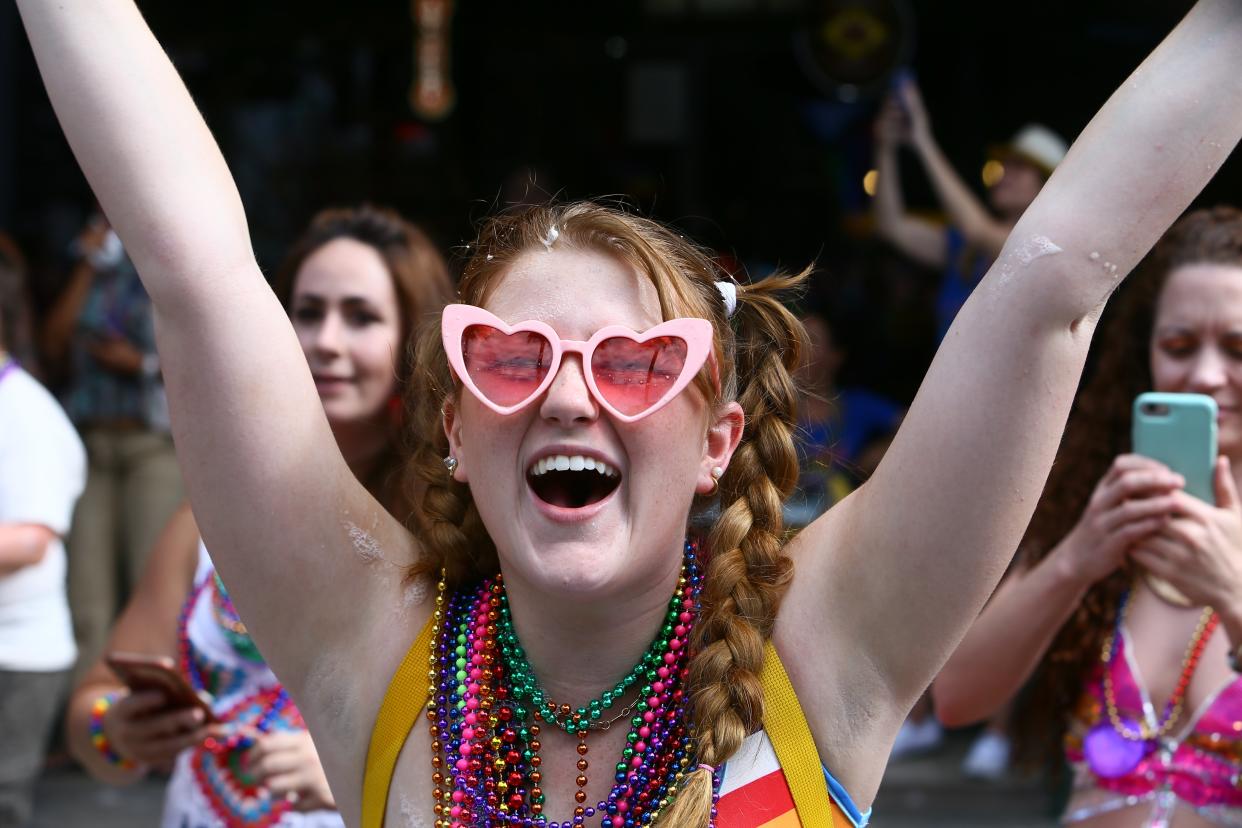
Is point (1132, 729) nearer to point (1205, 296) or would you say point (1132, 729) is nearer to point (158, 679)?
point (1205, 296)

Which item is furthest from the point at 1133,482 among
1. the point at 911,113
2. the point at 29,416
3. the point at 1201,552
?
the point at 911,113

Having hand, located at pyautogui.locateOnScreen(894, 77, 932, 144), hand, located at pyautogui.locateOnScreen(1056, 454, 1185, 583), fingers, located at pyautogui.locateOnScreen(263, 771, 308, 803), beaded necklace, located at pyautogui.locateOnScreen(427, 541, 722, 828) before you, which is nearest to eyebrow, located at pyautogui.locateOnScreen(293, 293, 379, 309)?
fingers, located at pyautogui.locateOnScreen(263, 771, 308, 803)

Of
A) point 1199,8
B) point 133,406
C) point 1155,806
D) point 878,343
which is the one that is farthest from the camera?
point 878,343

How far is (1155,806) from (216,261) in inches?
74.1

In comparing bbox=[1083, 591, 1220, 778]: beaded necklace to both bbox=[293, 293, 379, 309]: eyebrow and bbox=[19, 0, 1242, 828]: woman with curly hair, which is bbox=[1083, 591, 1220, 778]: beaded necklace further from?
bbox=[293, 293, 379, 309]: eyebrow

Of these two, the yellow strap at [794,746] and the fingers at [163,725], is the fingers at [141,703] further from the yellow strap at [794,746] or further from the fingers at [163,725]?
the yellow strap at [794,746]

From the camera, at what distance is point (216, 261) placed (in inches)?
72.4

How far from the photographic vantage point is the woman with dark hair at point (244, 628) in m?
2.84

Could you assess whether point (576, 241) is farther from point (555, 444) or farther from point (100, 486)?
point (100, 486)

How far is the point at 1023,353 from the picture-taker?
171cm

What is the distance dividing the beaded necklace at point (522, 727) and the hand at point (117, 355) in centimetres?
454

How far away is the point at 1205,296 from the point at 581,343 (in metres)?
1.45

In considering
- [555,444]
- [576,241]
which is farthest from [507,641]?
[576,241]

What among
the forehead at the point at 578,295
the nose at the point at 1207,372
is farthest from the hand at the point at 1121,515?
the forehead at the point at 578,295
